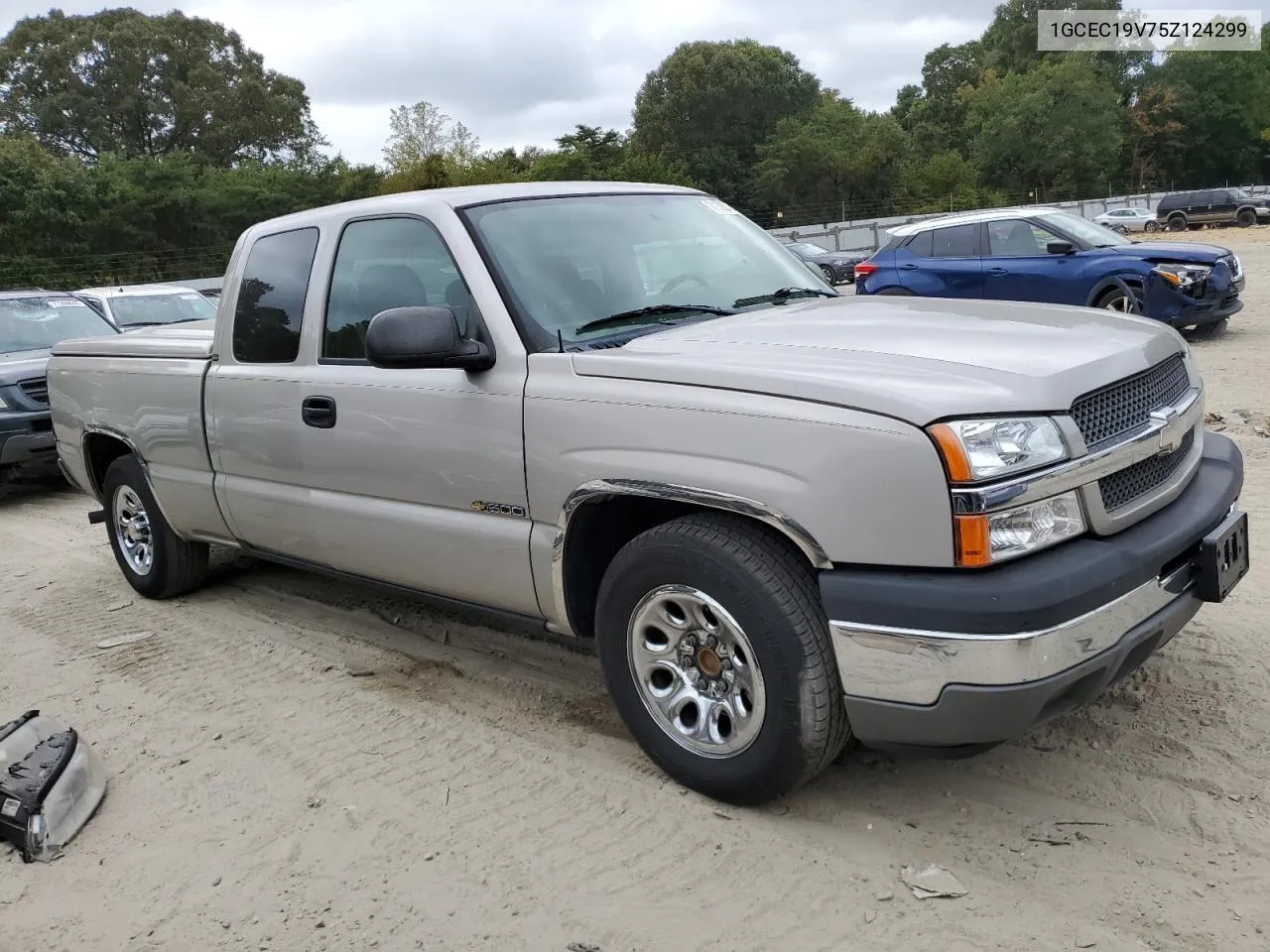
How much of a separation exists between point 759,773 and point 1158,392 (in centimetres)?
162

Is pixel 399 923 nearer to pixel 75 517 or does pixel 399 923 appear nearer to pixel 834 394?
pixel 834 394

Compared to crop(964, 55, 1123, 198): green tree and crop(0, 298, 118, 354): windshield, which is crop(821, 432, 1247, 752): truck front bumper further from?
crop(964, 55, 1123, 198): green tree

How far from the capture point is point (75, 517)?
8.06 metres

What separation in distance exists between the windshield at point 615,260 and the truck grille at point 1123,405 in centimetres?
136

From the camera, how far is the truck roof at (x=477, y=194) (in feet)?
12.6

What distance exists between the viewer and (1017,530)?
8.45 feet

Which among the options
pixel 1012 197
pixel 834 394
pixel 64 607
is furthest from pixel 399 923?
pixel 1012 197

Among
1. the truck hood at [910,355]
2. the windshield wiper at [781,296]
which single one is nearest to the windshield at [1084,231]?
the windshield wiper at [781,296]

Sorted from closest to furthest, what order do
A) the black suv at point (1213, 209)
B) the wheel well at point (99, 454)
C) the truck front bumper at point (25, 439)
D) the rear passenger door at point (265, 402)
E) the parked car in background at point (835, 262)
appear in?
the rear passenger door at point (265, 402), the wheel well at point (99, 454), the truck front bumper at point (25, 439), the parked car in background at point (835, 262), the black suv at point (1213, 209)

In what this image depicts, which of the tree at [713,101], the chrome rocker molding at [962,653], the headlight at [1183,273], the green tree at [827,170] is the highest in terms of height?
the tree at [713,101]

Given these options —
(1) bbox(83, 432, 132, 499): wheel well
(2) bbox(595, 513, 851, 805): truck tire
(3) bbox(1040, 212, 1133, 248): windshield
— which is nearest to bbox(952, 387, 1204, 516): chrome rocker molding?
(2) bbox(595, 513, 851, 805): truck tire

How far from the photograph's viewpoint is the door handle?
157 inches

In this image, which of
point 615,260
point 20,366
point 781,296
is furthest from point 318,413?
point 20,366

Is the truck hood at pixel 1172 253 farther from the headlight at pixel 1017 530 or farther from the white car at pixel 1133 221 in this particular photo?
the white car at pixel 1133 221
